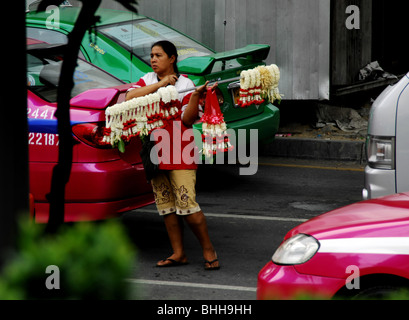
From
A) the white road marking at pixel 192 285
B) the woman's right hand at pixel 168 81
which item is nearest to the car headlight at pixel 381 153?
the white road marking at pixel 192 285

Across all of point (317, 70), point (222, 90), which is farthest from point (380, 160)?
point (317, 70)

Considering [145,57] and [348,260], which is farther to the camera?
Result: [145,57]

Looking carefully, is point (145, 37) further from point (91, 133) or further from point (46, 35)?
point (91, 133)

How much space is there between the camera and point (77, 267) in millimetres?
1826

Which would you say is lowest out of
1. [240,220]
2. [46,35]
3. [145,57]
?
[240,220]

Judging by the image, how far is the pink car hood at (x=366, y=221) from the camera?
3.59 m

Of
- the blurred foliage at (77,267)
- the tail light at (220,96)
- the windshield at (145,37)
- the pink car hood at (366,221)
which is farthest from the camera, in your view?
the windshield at (145,37)

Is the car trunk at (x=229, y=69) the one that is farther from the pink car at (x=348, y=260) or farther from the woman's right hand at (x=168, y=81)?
the pink car at (x=348, y=260)

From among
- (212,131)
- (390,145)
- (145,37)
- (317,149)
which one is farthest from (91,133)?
(317,149)

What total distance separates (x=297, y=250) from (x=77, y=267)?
2087mm

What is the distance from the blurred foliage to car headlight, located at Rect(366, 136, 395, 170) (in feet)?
13.2

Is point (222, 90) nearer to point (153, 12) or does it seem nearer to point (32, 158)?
point (32, 158)

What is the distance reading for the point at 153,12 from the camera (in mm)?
12711

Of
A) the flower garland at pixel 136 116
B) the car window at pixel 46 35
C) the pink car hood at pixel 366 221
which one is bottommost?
the pink car hood at pixel 366 221
